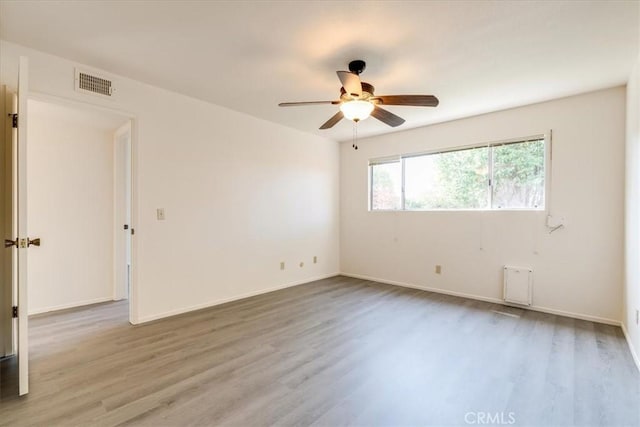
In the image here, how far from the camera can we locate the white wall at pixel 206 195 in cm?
318

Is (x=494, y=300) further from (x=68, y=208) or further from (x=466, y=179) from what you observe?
(x=68, y=208)

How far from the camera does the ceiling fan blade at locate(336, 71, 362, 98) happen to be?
215 centimetres

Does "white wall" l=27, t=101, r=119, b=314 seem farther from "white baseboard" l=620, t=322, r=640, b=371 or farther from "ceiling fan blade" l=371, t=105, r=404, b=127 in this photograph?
Result: "white baseboard" l=620, t=322, r=640, b=371

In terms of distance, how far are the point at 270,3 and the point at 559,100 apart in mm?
3559

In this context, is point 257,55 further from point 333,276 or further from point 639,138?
point 333,276

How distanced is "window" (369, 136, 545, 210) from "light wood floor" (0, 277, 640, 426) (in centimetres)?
148

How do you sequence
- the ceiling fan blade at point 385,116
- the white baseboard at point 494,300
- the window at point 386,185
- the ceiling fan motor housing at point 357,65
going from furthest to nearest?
the window at point 386,185 < the white baseboard at point 494,300 < the ceiling fan blade at point 385,116 < the ceiling fan motor housing at point 357,65

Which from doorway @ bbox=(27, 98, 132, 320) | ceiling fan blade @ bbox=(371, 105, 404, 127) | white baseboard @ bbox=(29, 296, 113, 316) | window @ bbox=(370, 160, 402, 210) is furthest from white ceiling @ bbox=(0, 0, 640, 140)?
white baseboard @ bbox=(29, 296, 113, 316)

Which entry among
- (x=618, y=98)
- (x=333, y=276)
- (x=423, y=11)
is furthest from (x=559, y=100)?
(x=333, y=276)

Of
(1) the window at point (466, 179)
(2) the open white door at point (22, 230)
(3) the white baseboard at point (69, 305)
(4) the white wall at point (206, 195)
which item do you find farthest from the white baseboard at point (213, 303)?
(1) the window at point (466, 179)

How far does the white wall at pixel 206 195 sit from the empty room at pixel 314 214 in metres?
0.02

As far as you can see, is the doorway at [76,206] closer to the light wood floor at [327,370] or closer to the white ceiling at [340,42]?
the light wood floor at [327,370]

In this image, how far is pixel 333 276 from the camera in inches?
220

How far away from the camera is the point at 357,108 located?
2549 millimetres
